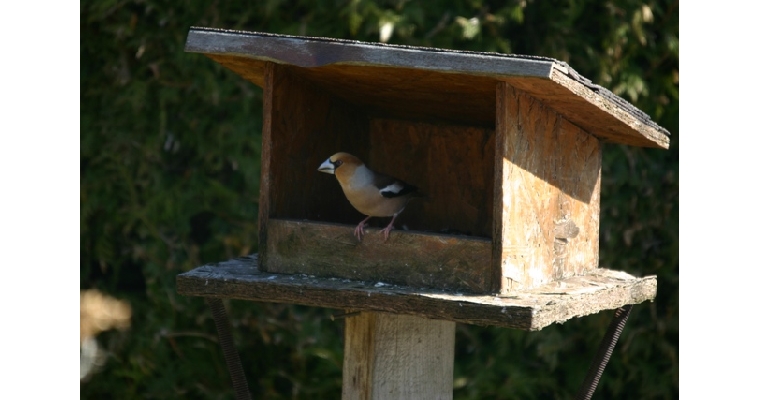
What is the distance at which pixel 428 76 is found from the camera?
10.8 ft

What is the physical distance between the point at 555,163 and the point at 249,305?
2.04m

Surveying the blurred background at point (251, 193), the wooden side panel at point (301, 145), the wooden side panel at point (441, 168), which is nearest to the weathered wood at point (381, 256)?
the wooden side panel at point (301, 145)

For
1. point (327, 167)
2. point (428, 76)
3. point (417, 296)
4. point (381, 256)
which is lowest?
point (417, 296)

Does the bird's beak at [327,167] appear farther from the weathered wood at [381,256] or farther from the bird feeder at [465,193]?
the weathered wood at [381,256]

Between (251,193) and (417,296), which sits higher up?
(251,193)

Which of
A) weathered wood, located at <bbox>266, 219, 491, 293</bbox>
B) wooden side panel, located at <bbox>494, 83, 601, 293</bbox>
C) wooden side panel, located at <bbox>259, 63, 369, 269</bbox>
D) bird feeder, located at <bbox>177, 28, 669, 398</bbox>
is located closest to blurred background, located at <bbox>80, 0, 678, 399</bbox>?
wooden side panel, located at <bbox>259, 63, 369, 269</bbox>

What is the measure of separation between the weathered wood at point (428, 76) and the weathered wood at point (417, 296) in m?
0.60

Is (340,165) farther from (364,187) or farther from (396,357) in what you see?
(396,357)

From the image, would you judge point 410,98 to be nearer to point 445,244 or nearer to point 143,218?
point 445,244

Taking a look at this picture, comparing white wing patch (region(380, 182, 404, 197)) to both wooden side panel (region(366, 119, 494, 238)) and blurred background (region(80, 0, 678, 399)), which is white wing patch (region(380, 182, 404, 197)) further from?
blurred background (region(80, 0, 678, 399))

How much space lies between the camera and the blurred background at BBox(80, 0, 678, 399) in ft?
15.6

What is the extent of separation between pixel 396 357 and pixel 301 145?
0.87m

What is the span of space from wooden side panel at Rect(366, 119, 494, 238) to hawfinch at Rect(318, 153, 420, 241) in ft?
1.42

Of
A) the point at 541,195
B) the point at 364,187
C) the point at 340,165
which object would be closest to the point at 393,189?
the point at 364,187
